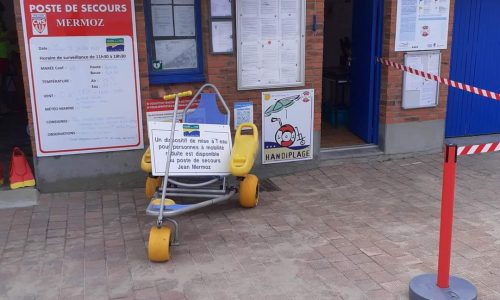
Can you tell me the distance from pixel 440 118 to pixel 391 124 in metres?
0.81

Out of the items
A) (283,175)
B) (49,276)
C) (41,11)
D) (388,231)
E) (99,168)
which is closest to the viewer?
(49,276)

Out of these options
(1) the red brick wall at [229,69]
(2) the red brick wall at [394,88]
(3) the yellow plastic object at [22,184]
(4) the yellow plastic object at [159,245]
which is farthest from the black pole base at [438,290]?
(3) the yellow plastic object at [22,184]

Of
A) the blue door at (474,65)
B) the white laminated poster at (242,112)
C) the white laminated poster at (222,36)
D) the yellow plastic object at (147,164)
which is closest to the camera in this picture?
the yellow plastic object at (147,164)

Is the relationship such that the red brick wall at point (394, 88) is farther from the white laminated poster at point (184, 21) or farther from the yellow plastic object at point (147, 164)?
the yellow plastic object at point (147, 164)

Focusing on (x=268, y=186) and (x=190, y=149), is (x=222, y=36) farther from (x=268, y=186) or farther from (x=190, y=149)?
(x=268, y=186)

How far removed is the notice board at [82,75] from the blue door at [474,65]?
4.85 meters

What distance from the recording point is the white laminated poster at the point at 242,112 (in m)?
6.58

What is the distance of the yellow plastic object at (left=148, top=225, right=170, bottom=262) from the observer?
4527 mm

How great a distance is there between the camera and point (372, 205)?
5.94m

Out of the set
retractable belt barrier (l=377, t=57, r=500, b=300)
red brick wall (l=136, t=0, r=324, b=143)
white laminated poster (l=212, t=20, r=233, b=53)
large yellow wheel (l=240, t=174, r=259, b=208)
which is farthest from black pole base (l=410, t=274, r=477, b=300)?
white laminated poster (l=212, t=20, r=233, b=53)

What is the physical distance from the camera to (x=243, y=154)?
5609 millimetres

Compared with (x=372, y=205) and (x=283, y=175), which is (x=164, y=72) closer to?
(x=283, y=175)

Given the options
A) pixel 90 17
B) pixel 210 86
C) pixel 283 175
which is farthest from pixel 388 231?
pixel 90 17

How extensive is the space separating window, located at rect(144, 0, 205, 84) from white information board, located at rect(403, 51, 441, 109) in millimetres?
2905
